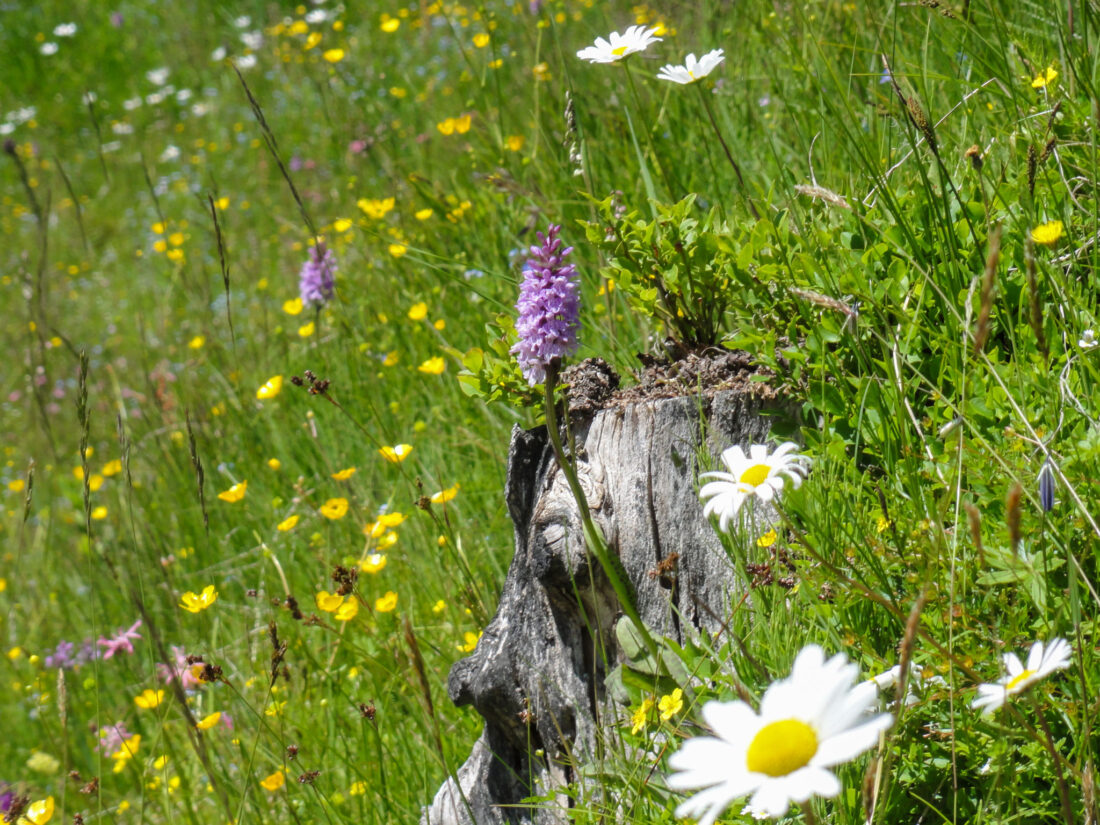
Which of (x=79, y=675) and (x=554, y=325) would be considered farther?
(x=79, y=675)

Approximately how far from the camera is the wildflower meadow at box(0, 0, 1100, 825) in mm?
1179

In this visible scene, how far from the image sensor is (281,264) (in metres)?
5.75

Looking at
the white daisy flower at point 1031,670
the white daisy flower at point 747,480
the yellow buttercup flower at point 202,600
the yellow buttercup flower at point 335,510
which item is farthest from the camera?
the yellow buttercup flower at point 335,510

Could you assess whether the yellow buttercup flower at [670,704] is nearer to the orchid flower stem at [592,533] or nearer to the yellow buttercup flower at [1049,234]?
the orchid flower stem at [592,533]

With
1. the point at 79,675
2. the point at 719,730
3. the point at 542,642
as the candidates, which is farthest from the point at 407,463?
the point at 719,730

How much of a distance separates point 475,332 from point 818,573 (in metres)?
2.13

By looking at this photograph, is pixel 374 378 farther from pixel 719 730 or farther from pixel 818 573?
pixel 719 730

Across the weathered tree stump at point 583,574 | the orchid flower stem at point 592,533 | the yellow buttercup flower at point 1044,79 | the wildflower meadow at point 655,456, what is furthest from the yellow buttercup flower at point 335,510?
the yellow buttercup flower at point 1044,79

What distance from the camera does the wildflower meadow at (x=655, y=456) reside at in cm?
118

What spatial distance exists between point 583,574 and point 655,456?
0.85 ft

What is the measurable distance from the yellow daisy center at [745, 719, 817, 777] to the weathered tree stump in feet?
2.78

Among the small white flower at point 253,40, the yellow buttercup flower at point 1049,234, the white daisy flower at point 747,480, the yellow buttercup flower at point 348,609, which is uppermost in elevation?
the yellow buttercup flower at point 1049,234

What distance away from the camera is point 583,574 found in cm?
172

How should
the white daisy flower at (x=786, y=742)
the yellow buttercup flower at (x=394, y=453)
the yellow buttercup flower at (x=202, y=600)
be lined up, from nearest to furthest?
1. the white daisy flower at (x=786, y=742)
2. the yellow buttercup flower at (x=202, y=600)
3. the yellow buttercup flower at (x=394, y=453)
